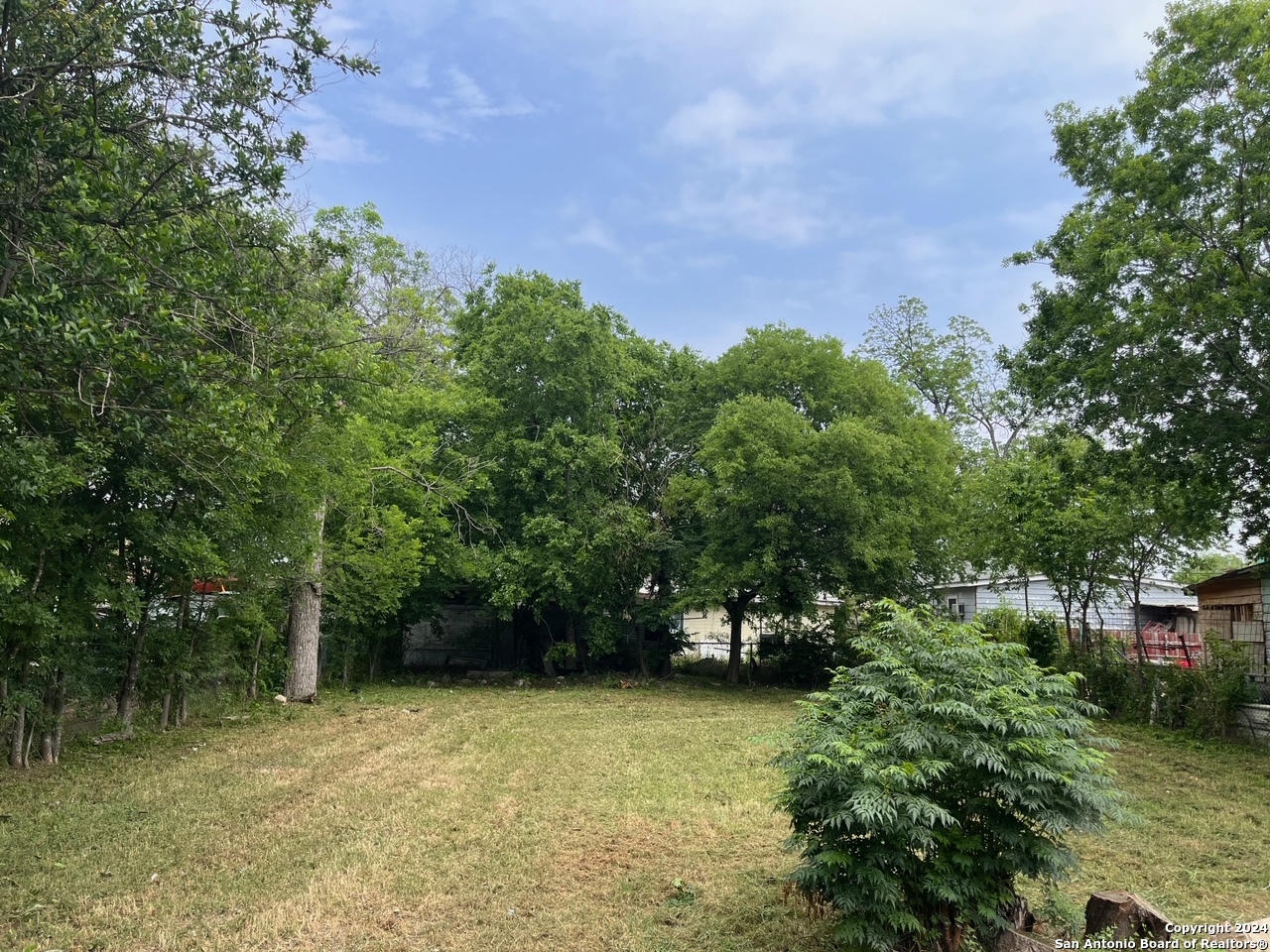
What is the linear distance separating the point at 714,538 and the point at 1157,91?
9.65 metres

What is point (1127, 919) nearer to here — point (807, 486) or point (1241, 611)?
point (807, 486)

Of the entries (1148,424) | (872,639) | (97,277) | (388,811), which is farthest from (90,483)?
(1148,424)

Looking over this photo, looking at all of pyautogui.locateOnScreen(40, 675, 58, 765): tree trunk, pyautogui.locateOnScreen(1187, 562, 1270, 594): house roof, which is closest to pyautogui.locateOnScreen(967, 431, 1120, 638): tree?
pyautogui.locateOnScreen(1187, 562, 1270, 594): house roof

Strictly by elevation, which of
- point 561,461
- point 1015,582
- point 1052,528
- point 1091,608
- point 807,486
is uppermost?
point 561,461

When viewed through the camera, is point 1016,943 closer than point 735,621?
Yes

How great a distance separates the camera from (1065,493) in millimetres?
12508

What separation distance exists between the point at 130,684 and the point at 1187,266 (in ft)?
41.7

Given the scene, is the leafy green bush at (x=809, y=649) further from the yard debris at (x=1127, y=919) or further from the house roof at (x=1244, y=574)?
the yard debris at (x=1127, y=919)

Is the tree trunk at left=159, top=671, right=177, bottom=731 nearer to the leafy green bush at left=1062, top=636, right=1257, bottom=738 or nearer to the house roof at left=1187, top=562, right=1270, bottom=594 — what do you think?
the leafy green bush at left=1062, top=636, right=1257, bottom=738

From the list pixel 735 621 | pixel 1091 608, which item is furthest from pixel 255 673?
pixel 1091 608

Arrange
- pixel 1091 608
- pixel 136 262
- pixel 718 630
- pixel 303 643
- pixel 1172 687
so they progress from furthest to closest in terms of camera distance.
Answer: pixel 718 630 → pixel 1091 608 → pixel 303 643 → pixel 1172 687 → pixel 136 262

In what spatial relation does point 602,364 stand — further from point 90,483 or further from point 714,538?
point 90,483

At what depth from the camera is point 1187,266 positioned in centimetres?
805

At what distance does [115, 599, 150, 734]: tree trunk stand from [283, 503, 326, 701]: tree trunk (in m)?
3.82
